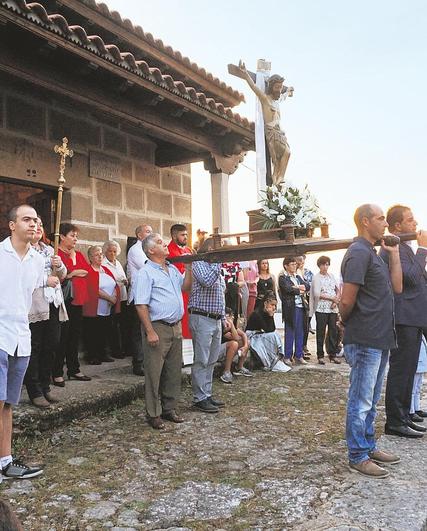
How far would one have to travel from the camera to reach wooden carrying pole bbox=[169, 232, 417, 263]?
4.38 metres

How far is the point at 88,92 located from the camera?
5.98 meters

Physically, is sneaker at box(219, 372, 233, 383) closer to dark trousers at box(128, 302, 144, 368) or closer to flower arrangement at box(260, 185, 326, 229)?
dark trousers at box(128, 302, 144, 368)

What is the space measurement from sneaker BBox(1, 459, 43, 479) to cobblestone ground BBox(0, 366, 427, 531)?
1.9 inches

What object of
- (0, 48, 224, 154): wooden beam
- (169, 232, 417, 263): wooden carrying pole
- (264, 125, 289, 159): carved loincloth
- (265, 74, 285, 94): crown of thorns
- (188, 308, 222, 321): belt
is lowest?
(188, 308, 222, 321): belt

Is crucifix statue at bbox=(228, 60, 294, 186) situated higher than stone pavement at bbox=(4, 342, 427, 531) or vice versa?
crucifix statue at bbox=(228, 60, 294, 186)

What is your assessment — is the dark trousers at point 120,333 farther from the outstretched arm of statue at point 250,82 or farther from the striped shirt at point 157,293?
the outstretched arm of statue at point 250,82

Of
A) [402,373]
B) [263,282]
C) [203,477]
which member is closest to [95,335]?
[263,282]

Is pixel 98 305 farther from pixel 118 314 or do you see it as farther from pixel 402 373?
pixel 402 373

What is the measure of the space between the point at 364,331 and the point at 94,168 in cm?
486

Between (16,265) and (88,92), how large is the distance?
9.88 ft

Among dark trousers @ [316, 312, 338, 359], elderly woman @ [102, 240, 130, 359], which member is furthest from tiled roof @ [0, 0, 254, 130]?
dark trousers @ [316, 312, 338, 359]

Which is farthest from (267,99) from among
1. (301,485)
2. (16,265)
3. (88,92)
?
(301,485)

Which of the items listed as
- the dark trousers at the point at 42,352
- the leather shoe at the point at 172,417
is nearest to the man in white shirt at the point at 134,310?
the leather shoe at the point at 172,417

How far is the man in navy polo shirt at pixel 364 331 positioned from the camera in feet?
12.2
